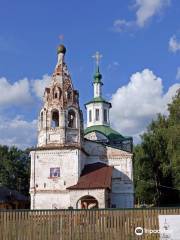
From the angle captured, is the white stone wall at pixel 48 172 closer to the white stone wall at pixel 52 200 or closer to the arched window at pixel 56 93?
the white stone wall at pixel 52 200

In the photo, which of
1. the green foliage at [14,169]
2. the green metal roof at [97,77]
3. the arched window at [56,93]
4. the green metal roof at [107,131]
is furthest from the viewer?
the green foliage at [14,169]

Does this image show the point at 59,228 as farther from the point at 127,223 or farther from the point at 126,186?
the point at 126,186

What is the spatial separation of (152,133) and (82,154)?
1072cm

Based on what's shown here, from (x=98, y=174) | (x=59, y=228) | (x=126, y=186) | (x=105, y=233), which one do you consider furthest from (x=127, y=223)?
(x=126, y=186)

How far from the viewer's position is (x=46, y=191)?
97.2ft

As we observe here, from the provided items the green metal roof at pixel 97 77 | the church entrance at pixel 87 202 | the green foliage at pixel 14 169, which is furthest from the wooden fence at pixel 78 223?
the green foliage at pixel 14 169

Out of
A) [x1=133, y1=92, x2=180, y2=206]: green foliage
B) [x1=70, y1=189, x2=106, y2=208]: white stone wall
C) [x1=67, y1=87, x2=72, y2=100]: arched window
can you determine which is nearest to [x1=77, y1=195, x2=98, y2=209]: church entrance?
[x1=70, y1=189, x2=106, y2=208]: white stone wall

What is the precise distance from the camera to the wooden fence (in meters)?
17.2

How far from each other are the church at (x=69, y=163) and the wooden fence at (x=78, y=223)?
403 inches

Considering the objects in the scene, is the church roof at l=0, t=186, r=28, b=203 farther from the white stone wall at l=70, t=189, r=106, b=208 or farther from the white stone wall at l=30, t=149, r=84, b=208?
the white stone wall at l=70, t=189, r=106, b=208

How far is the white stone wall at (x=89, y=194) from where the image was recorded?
2762 centimetres

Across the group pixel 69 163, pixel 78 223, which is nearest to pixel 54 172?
pixel 69 163

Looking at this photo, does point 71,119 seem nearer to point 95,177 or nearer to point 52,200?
point 95,177

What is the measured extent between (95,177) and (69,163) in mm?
2185
